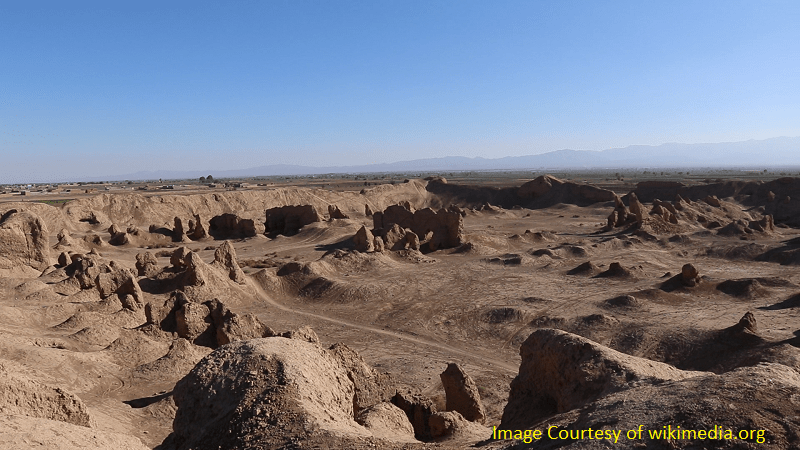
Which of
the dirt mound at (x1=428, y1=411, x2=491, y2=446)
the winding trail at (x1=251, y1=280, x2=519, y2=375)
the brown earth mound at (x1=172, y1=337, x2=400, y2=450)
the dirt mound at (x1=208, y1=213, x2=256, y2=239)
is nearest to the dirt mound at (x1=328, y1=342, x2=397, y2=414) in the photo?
the dirt mound at (x1=428, y1=411, x2=491, y2=446)

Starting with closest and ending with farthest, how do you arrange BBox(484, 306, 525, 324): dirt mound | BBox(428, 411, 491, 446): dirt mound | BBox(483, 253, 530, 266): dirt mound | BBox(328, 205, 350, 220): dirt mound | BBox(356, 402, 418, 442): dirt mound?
BBox(356, 402, 418, 442): dirt mound, BBox(428, 411, 491, 446): dirt mound, BBox(484, 306, 525, 324): dirt mound, BBox(483, 253, 530, 266): dirt mound, BBox(328, 205, 350, 220): dirt mound

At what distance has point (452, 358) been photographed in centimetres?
1827

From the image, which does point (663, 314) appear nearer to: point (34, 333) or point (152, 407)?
point (152, 407)

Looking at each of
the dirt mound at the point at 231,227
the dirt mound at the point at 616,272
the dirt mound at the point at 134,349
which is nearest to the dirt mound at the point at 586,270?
the dirt mound at the point at 616,272

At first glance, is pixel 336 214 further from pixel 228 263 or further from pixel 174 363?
pixel 174 363

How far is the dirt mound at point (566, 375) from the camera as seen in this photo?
8805 millimetres

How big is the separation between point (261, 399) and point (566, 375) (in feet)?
19.1

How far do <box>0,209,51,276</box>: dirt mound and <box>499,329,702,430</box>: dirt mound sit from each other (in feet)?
75.4

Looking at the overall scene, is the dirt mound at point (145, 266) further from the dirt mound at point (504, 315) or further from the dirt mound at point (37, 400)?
the dirt mound at point (37, 400)

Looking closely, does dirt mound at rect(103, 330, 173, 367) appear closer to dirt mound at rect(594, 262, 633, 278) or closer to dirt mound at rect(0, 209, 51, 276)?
dirt mound at rect(0, 209, 51, 276)

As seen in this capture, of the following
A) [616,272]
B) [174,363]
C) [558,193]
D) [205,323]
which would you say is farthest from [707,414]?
[558,193]

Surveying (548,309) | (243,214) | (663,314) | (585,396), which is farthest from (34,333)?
(243,214)

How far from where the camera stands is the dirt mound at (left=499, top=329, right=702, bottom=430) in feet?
28.9

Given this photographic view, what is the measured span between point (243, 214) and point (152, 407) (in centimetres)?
5332
